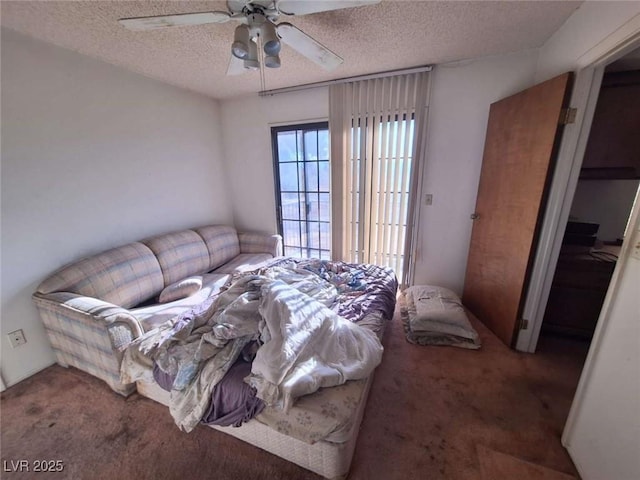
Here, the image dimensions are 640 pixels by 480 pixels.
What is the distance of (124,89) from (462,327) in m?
3.69

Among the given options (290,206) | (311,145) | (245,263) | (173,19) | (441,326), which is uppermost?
(173,19)

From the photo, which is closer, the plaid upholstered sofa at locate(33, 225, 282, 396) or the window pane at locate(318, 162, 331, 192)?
the plaid upholstered sofa at locate(33, 225, 282, 396)

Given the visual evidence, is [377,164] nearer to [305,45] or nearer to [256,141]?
[305,45]

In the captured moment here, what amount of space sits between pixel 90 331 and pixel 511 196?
3180 mm

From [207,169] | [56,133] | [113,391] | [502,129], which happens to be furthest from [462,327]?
[56,133]

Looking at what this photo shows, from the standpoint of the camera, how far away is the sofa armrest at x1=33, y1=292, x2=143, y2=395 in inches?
57.2

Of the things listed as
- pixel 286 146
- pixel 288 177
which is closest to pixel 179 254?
pixel 288 177

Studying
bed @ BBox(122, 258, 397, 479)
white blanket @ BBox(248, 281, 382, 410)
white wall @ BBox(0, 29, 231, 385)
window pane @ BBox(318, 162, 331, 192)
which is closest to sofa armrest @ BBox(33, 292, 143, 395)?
bed @ BBox(122, 258, 397, 479)

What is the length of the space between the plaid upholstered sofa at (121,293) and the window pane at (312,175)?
1162 millimetres

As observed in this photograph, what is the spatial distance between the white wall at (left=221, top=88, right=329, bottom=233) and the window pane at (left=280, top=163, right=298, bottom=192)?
0.48 feet

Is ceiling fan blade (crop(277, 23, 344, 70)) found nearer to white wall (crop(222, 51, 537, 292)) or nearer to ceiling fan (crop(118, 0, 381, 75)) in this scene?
ceiling fan (crop(118, 0, 381, 75))

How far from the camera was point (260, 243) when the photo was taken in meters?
3.18

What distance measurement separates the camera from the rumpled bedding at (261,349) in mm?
1080

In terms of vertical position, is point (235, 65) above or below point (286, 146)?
above
